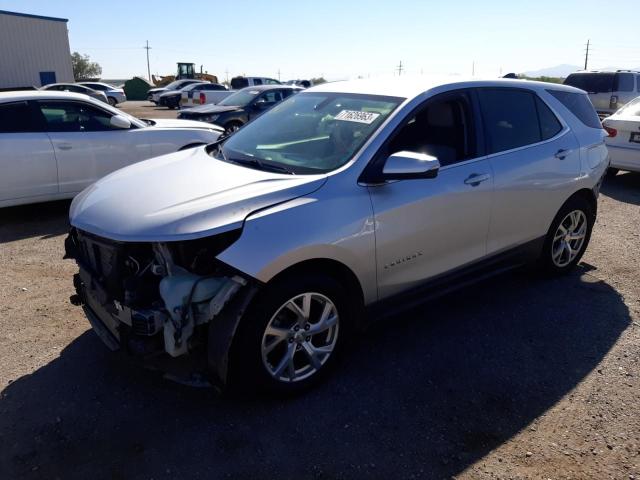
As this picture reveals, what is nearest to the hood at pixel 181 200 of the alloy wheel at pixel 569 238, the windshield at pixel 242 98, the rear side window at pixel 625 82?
the alloy wheel at pixel 569 238

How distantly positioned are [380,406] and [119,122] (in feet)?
18.1

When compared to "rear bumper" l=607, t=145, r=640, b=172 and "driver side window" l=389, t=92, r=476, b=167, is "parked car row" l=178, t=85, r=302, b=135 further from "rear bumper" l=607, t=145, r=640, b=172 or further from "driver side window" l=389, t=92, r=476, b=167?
"driver side window" l=389, t=92, r=476, b=167

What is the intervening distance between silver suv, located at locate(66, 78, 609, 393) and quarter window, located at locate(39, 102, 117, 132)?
3.40 m

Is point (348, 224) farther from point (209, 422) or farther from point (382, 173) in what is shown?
point (209, 422)

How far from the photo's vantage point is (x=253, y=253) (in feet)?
8.92

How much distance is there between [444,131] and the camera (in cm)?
384

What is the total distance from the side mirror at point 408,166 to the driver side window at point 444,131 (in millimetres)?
471

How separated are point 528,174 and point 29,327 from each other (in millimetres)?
3999

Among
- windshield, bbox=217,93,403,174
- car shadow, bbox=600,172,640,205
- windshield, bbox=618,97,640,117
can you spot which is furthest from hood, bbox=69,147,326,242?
windshield, bbox=618,97,640,117

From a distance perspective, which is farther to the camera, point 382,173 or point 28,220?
point 28,220

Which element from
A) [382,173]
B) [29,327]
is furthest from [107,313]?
[382,173]

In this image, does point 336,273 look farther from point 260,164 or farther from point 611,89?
point 611,89

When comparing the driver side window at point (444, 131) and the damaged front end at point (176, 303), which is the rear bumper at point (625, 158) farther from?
the damaged front end at point (176, 303)

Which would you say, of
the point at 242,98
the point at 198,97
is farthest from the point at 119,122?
the point at 198,97
